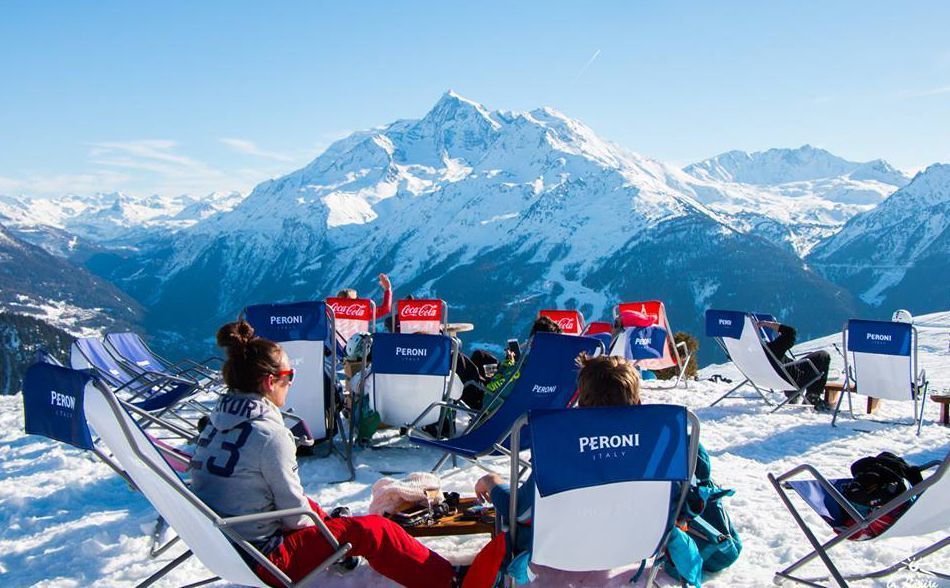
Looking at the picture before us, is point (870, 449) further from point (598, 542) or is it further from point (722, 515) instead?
point (598, 542)

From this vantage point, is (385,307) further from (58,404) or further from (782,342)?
(58,404)

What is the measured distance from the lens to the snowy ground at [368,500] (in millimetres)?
4117

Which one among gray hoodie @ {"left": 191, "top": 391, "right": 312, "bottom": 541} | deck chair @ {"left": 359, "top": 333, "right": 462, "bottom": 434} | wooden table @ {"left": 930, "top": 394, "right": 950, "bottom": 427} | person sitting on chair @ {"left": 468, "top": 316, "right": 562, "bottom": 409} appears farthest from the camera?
wooden table @ {"left": 930, "top": 394, "right": 950, "bottom": 427}

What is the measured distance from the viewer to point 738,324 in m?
9.62

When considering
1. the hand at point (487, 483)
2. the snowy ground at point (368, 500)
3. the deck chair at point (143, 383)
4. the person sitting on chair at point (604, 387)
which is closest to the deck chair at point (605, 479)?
the person sitting on chair at point (604, 387)

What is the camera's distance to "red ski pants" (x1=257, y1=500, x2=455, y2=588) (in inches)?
→ 131

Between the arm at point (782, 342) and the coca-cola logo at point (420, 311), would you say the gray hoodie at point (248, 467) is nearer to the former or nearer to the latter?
the coca-cola logo at point (420, 311)

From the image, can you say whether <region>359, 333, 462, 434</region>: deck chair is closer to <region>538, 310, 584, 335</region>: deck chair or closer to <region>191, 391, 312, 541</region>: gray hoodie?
<region>191, 391, 312, 541</region>: gray hoodie

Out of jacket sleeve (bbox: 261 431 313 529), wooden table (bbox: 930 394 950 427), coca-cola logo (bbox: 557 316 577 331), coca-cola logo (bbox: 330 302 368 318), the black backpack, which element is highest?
coca-cola logo (bbox: 330 302 368 318)

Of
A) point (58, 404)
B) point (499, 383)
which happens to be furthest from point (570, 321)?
point (58, 404)

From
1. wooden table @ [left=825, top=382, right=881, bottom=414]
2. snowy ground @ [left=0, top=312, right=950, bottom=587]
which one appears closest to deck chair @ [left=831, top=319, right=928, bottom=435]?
snowy ground @ [left=0, top=312, right=950, bottom=587]

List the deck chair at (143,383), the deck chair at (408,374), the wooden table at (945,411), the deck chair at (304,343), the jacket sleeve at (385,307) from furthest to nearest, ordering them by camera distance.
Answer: the jacket sleeve at (385,307)
the wooden table at (945,411)
the deck chair at (143,383)
the deck chair at (408,374)
the deck chair at (304,343)

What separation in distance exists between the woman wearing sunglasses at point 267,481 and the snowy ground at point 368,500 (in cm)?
42

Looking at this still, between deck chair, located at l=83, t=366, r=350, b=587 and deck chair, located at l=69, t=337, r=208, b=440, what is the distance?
3609 millimetres
